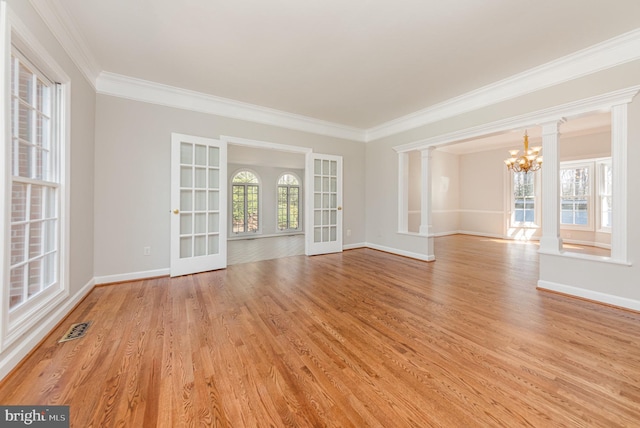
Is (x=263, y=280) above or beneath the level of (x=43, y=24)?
beneath

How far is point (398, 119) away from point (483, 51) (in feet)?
7.44

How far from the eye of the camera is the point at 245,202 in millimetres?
8539

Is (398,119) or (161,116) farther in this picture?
(398,119)

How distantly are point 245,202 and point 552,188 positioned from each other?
25.1ft

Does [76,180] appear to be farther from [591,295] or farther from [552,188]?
[591,295]

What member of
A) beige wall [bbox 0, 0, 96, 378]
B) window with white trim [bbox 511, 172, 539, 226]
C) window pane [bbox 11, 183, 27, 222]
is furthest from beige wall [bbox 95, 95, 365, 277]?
window with white trim [bbox 511, 172, 539, 226]

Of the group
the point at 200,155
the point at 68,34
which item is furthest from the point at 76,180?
the point at 200,155

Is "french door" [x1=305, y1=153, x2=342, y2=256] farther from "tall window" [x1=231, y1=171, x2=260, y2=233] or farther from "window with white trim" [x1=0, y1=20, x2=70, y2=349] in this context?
"tall window" [x1=231, y1=171, x2=260, y2=233]

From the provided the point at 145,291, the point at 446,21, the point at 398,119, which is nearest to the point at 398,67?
the point at 446,21

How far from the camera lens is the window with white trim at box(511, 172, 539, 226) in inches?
274

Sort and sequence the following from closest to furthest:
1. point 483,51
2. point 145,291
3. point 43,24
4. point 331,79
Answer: point 43,24
point 483,51
point 145,291
point 331,79

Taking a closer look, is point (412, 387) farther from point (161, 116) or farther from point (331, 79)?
point (161, 116)

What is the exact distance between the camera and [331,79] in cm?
343

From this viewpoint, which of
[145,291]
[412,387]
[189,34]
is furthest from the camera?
[145,291]
